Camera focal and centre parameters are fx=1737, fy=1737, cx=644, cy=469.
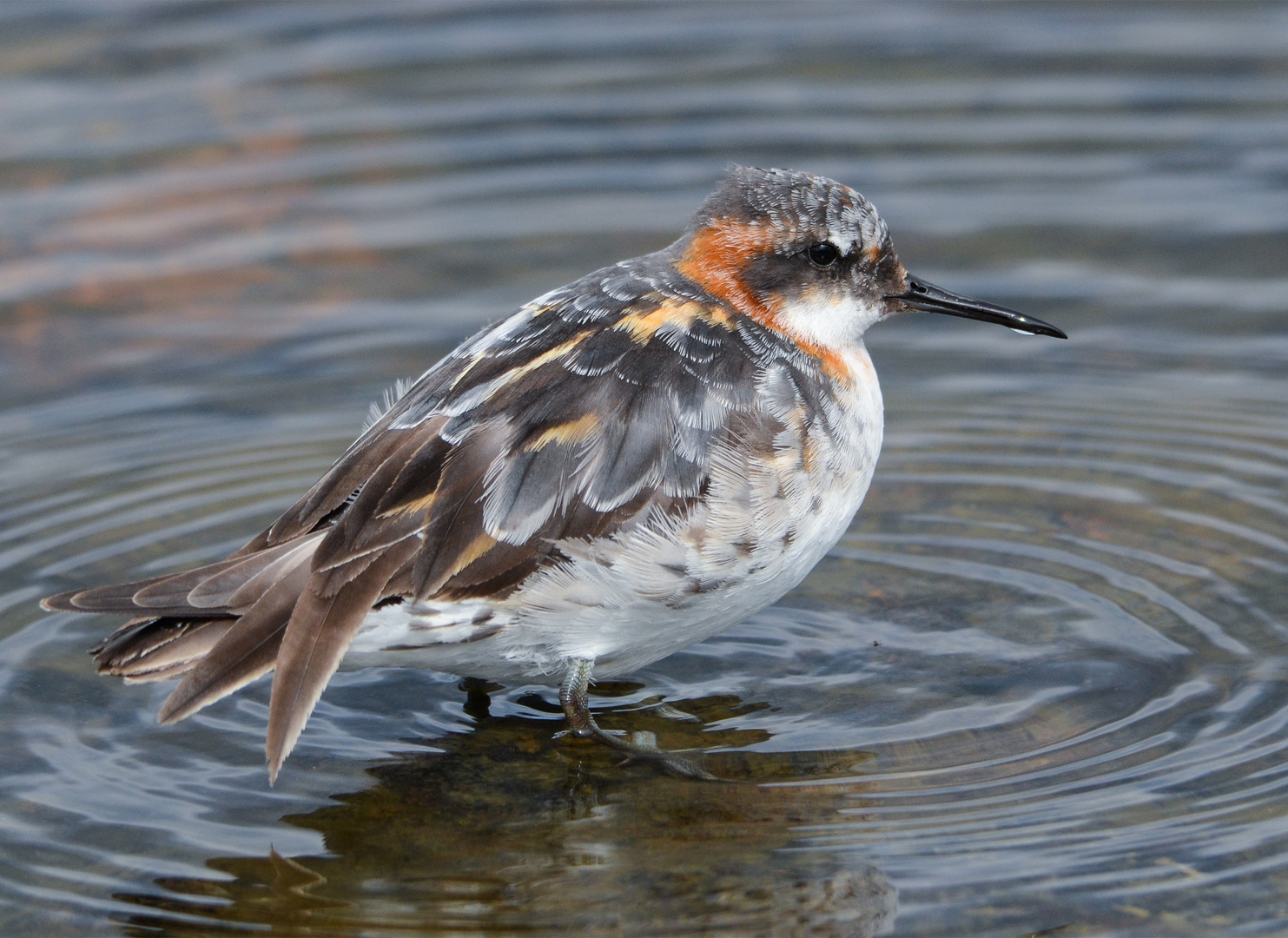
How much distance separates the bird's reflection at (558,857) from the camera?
5.65 meters

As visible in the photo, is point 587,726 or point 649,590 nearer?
point 649,590

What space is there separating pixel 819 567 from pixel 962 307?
53.8 inches

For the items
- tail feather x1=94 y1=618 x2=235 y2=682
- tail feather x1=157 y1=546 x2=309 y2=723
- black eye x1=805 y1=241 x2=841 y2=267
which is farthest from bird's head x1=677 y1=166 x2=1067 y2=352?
tail feather x1=94 y1=618 x2=235 y2=682

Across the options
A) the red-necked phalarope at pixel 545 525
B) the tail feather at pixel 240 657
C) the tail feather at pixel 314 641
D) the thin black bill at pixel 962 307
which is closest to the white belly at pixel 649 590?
the red-necked phalarope at pixel 545 525

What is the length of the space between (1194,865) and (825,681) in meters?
1.76

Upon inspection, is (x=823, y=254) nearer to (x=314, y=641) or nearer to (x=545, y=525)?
(x=545, y=525)

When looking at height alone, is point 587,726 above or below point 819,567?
below

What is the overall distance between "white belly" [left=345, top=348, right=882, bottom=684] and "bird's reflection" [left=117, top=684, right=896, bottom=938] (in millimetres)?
417

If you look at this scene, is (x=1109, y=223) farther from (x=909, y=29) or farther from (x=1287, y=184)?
(x=909, y=29)

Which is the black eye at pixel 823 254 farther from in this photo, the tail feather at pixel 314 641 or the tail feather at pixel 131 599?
the tail feather at pixel 131 599

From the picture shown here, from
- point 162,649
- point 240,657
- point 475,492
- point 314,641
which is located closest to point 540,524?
point 475,492

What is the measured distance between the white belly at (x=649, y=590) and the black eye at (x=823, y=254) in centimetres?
93

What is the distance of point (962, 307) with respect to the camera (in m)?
7.56

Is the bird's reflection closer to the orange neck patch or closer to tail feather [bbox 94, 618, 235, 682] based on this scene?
tail feather [bbox 94, 618, 235, 682]
